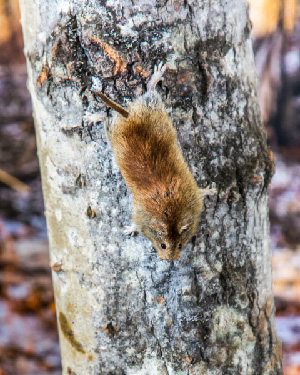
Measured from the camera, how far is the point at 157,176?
5.50 ft

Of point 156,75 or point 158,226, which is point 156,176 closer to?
point 158,226

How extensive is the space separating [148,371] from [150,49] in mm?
1256

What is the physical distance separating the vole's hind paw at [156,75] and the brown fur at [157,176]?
4 centimetres

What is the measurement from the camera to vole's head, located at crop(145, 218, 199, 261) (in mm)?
1658

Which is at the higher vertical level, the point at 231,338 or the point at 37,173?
the point at 37,173

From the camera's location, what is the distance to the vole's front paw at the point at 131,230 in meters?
1.66

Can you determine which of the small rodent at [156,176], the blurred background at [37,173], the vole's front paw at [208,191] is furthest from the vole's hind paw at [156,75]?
the blurred background at [37,173]

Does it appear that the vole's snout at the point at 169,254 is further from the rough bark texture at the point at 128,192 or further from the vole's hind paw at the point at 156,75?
the vole's hind paw at the point at 156,75

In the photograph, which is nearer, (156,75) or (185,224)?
(156,75)

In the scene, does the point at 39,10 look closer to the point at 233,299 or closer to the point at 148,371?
the point at 233,299

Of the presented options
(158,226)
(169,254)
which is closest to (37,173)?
(158,226)

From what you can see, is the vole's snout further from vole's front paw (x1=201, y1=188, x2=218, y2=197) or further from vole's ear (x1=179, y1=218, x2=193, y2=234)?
vole's front paw (x1=201, y1=188, x2=218, y2=197)

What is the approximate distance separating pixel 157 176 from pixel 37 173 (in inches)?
163

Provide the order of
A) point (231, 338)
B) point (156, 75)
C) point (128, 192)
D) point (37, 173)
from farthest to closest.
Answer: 1. point (37, 173)
2. point (231, 338)
3. point (128, 192)
4. point (156, 75)
